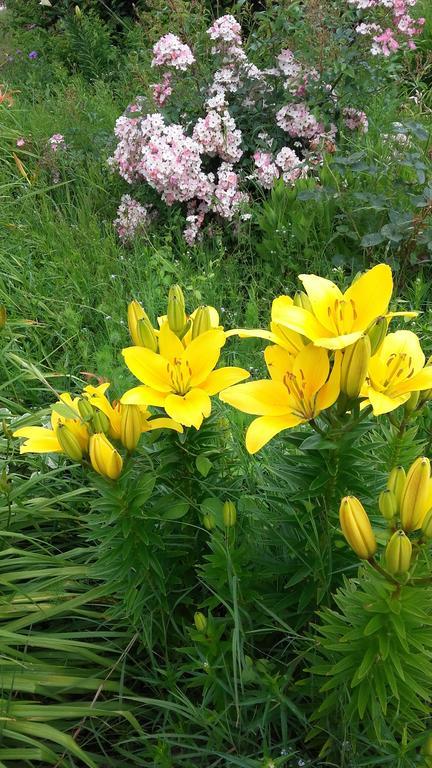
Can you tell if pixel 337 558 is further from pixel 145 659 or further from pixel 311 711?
pixel 145 659

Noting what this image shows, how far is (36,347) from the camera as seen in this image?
2.50 metres

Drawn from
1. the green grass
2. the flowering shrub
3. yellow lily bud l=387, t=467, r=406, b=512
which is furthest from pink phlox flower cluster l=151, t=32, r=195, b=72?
yellow lily bud l=387, t=467, r=406, b=512

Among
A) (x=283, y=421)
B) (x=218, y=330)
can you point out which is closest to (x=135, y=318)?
(x=218, y=330)

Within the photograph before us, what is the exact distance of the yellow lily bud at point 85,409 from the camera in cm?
103

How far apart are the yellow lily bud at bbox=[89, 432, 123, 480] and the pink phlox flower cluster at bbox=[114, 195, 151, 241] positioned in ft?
6.94

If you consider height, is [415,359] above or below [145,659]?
above

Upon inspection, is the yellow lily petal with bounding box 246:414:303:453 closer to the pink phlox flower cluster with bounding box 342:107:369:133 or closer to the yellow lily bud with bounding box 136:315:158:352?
the yellow lily bud with bounding box 136:315:158:352

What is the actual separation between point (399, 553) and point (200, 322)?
47cm

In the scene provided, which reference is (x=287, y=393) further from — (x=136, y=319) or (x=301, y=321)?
(x=136, y=319)

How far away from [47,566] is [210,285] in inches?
50.7

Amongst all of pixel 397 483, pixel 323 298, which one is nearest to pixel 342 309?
pixel 323 298

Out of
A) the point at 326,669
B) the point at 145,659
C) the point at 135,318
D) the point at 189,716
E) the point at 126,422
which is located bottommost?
the point at 145,659

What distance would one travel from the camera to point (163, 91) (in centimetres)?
332

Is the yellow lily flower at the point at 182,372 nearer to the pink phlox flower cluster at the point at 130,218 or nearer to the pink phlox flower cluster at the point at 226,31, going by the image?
the pink phlox flower cluster at the point at 130,218
